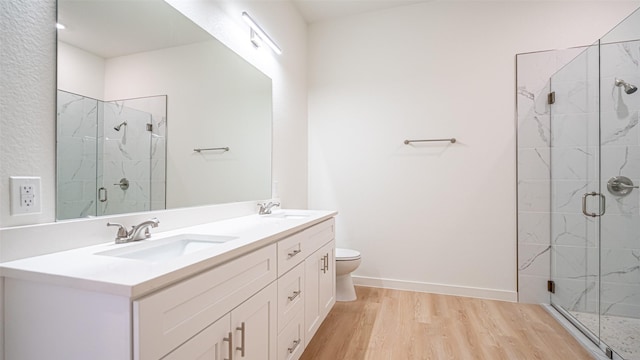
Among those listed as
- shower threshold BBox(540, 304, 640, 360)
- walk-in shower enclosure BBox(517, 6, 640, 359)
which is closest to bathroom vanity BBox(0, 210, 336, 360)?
shower threshold BBox(540, 304, 640, 360)

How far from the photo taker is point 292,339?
4.83ft

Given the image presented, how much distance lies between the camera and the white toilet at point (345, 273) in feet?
7.96

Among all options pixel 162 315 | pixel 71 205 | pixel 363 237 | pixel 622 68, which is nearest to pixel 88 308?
pixel 162 315

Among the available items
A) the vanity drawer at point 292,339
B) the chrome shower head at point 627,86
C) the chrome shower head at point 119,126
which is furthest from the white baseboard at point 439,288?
the chrome shower head at point 119,126

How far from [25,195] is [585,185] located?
3034 millimetres

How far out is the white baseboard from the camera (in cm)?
251

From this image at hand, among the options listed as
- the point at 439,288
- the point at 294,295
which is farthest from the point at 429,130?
the point at 294,295

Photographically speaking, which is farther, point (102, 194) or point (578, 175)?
point (578, 175)

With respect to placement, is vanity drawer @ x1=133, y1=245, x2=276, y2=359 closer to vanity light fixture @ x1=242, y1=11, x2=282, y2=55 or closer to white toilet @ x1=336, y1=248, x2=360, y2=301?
white toilet @ x1=336, y1=248, x2=360, y2=301

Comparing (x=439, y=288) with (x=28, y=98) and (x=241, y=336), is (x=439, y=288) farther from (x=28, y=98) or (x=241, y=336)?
(x=28, y=98)

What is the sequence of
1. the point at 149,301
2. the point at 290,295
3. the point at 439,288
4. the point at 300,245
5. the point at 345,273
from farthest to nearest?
the point at 439,288
the point at 345,273
the point at 300,245
the point at 290,295
the point at 149,301

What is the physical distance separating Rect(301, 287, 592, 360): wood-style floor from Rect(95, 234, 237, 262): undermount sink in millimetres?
981

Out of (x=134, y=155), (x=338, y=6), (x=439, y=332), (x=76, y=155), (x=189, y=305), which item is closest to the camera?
(x=189, y=305)

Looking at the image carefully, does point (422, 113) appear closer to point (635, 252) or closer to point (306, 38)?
point (306, 38)
